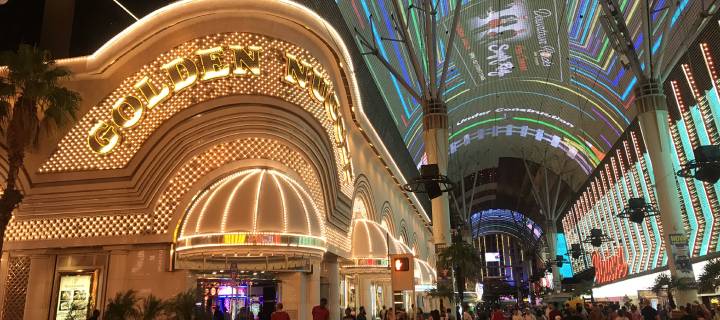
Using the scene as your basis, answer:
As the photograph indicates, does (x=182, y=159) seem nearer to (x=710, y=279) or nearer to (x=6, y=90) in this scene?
(x=6, y=90)

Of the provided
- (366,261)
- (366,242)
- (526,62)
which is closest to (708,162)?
(366,261)

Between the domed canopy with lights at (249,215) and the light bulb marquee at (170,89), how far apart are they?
2.35 meters

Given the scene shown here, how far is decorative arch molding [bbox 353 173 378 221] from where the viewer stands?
2356 cm

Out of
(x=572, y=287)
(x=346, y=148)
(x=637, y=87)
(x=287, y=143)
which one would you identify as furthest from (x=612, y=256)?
(x=287, y=143)

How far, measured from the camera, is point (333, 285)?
19328 millimetres

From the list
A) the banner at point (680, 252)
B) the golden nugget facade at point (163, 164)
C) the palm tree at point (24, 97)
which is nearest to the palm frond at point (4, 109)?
the palm tree at point (24, 97)

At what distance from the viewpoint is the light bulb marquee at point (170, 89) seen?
47.0ft

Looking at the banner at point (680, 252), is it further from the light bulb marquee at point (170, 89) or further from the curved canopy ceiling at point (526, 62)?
the light bulb marquee at point (170, 89)

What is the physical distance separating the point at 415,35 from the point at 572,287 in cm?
2337

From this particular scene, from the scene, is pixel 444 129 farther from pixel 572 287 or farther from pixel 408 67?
pixel 572 287

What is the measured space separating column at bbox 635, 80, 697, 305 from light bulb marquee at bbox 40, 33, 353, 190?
12.4 meters

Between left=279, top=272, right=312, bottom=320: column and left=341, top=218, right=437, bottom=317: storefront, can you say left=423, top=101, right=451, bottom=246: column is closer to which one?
left=341, top=218, right=437, bottom=317: storefront

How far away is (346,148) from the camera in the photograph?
20.1 meters

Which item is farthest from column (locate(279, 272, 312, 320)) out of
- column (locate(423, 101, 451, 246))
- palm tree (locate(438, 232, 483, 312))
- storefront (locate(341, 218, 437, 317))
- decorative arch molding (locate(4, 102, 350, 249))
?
column (locate(423, 101, 451, 246))
